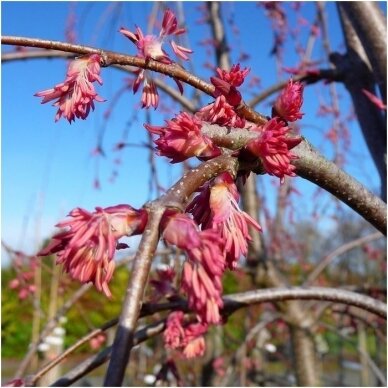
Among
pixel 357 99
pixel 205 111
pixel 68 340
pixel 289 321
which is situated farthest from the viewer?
pixel 68 340

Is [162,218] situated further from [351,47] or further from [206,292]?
[351,47]

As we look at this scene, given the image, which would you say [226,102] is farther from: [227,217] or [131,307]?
[131,307]

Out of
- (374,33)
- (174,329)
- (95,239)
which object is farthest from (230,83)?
(374,33)

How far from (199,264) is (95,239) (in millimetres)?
102

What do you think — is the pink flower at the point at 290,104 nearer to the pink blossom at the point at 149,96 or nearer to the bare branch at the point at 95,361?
the pink blossom at the point at 149,96

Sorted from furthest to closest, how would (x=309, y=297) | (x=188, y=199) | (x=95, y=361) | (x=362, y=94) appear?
(x=362, y=94)
(x=309, y=297)
(x=95, y=361)
(x=188, y=199)

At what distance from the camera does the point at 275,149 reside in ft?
1.97

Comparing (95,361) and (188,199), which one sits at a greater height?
(188,199)

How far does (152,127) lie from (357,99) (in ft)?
3.33

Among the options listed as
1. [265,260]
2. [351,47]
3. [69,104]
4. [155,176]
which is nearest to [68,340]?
[155,176]

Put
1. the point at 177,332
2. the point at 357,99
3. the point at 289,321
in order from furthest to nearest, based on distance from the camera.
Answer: the point at 289,321 < the point at 357,99 < the point at 177,332

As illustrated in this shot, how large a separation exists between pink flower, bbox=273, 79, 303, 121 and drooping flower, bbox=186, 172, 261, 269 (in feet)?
0.46

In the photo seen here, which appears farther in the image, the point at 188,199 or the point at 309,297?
the point at 309,297

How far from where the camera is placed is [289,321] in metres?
2.14
